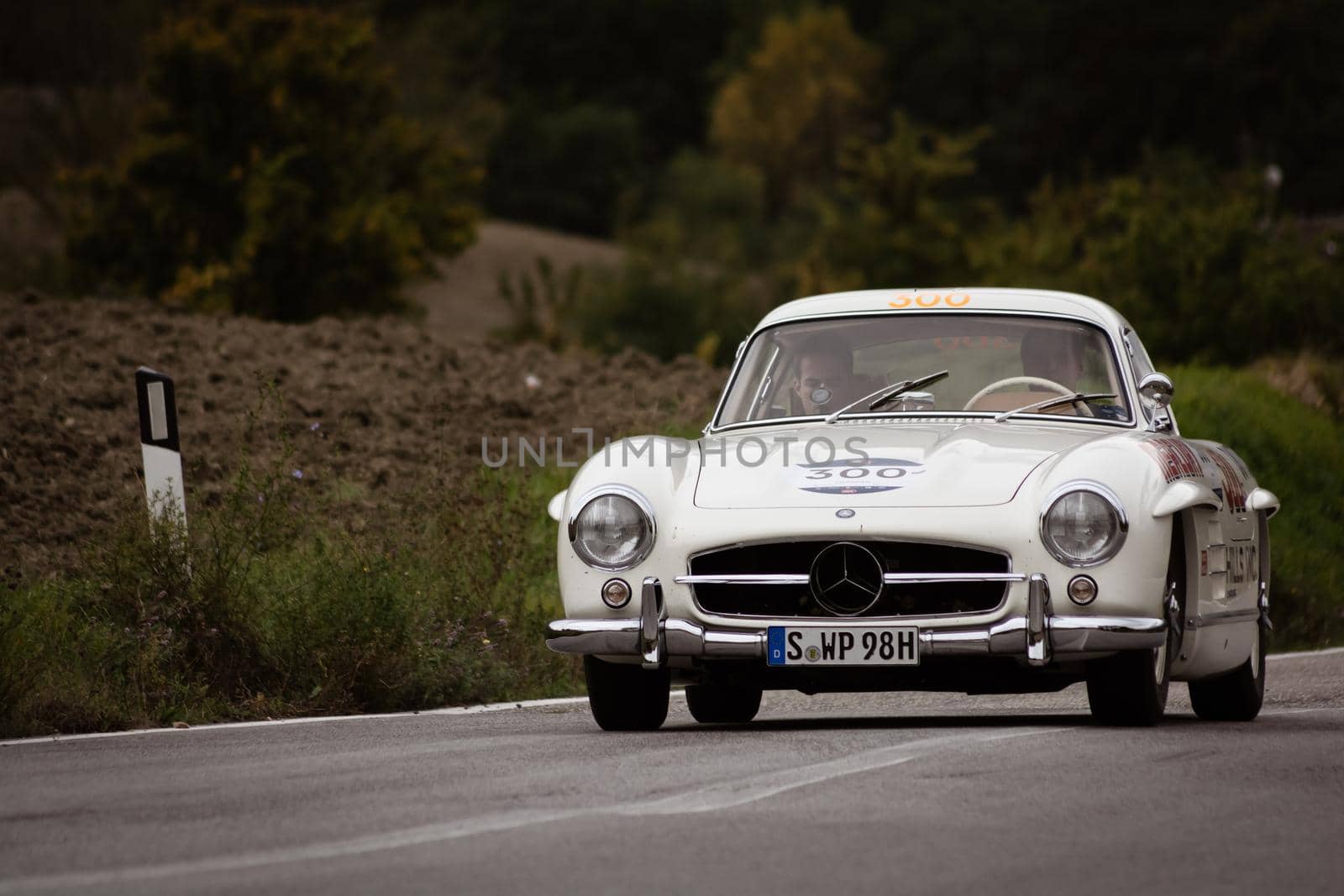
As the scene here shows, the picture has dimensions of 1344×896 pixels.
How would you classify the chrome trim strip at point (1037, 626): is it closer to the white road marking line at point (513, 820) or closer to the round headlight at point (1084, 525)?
the round headlight at point (1084, 525)

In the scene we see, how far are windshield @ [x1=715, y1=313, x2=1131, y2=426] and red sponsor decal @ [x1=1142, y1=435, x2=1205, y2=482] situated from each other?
733 millimetres

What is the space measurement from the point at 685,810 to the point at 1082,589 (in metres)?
2.21

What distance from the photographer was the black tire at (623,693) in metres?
8.35

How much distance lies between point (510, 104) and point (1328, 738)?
290 ft

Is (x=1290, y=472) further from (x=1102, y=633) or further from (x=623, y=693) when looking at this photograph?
(x=1102, y=633)

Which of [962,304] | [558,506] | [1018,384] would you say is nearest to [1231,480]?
[1018,384]

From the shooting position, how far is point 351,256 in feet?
103

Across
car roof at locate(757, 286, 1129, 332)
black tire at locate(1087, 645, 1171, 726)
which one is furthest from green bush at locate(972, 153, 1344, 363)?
black tire at locate(1087, 645, 1171, 726)

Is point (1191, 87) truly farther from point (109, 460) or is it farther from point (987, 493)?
point (987, 493)

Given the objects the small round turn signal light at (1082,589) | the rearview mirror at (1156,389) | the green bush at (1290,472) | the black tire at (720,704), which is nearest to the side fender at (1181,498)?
the small round turn signal light at (1082,589)

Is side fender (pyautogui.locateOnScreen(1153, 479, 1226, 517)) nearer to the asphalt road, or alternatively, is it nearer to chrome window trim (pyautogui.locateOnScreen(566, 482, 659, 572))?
the asphalt road

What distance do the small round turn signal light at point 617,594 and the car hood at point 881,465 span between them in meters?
0.41

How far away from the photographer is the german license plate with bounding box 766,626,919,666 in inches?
302

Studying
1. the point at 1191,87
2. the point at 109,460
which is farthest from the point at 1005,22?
the point at 109,460
